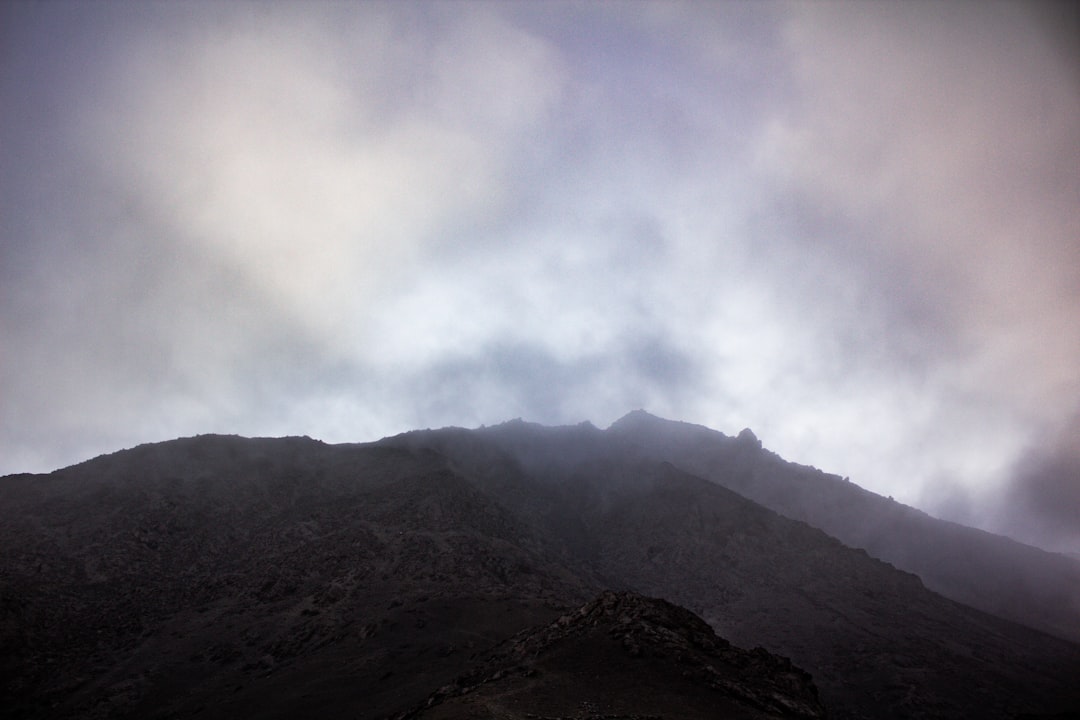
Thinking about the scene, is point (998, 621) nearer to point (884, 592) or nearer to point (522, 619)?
point (884, 592)

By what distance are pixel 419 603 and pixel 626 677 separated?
4094 cm

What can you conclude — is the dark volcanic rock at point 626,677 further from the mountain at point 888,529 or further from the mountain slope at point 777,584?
the mountain at point 888,529

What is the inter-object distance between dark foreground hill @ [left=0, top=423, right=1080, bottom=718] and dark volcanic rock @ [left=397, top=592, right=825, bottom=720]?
0.21 m

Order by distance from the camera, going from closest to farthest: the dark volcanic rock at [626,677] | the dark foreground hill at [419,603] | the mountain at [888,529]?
the dark volcanic rock at [626,677] < the dark foreground hill at [419,603] < the mountain at [888,529]

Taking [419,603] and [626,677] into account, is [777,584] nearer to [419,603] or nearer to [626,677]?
[419,603]

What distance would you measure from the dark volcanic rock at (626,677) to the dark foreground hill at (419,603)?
0.21 metres

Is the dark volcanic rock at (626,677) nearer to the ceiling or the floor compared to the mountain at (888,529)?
nearer to the floor

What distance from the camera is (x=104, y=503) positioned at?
8156 centimetres

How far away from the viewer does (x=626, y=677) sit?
3084 cm

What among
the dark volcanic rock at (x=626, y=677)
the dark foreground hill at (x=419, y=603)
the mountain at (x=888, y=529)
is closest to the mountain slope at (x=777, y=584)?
the dark foreground hill at (x=419, y=603)

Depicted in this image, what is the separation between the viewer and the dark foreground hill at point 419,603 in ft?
126

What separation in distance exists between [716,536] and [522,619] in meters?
68.8

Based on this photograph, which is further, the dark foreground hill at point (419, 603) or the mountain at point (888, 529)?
A: the mountain at point (888, 529)

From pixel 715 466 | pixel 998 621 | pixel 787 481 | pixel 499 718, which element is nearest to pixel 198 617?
pixel 499 718
